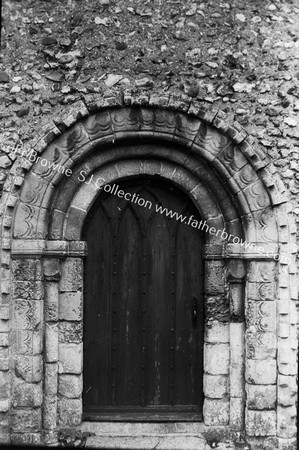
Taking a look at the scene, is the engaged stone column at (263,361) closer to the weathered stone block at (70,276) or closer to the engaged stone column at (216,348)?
the engaged stone column at (216,348)

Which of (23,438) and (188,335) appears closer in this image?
(23,438)

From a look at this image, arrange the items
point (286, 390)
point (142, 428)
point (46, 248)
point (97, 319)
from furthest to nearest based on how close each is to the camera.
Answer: point (97, 319), point (142, 428), point (46, 248), point (286, 390)

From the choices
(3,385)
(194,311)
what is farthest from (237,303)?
(3,385)

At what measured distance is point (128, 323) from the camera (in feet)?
16.2

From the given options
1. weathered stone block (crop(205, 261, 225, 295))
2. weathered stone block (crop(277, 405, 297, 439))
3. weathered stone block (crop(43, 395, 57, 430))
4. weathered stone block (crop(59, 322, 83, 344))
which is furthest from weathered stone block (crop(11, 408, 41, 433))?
weathered stone block (crop(277, 405, 297, 439))

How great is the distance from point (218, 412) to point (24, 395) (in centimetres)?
161

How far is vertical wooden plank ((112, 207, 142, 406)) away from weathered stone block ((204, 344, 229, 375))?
0.61m

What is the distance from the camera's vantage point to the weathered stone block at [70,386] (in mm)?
4750

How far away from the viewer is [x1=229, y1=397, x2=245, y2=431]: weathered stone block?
4.73m

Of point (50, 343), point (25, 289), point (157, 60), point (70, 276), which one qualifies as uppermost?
point (157, 60)

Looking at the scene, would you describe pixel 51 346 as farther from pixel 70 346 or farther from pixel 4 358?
pixel 4 358

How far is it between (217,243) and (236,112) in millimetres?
1093

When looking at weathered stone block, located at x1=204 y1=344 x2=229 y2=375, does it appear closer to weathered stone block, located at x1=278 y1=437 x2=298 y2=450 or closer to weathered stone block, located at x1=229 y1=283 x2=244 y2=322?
weathered stone block, located at x1=229 y1=283 x2=244 y2=322

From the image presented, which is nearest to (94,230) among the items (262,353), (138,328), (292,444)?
(138,328)
